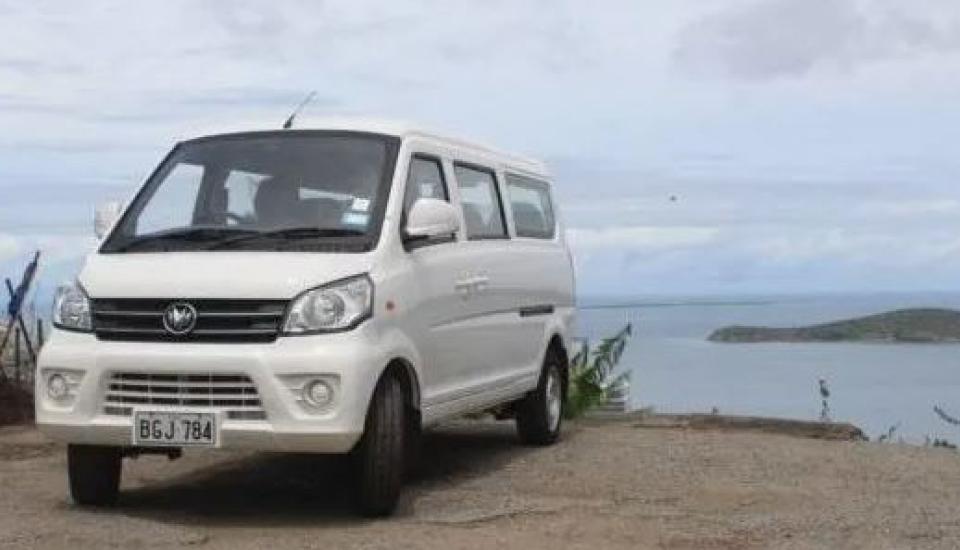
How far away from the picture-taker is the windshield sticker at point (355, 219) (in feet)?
26.1

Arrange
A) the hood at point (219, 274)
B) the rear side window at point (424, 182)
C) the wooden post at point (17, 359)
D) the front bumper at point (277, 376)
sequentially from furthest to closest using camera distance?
1. the wooden post at point (17, 359)
2. the rear side window at point (424, 182)
3. the hood at point (219, 274)
4. the front bumper at point (277, 376)

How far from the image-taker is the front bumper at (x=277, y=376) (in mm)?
7242

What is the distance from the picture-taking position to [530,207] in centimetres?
1105

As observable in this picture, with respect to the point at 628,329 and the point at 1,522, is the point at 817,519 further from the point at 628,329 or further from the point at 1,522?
the point at 628,329

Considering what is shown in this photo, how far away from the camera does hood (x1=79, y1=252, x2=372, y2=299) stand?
7.35 metres

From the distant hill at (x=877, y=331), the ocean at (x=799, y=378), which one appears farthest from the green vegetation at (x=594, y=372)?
the distant hill at (x=877, y=331)

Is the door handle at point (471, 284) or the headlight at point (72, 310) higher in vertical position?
the door handle at point (471, 284)

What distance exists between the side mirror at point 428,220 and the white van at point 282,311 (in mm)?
11

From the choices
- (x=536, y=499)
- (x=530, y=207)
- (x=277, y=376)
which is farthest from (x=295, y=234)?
(x=530, y=207)

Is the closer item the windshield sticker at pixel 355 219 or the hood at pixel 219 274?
the hood at pixel 219 274

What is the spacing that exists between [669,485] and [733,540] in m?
1.74

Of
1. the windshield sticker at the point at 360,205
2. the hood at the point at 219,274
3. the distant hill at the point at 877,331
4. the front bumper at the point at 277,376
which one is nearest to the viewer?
the front bumper at the point at 277,376

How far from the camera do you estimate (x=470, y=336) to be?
9023 mm

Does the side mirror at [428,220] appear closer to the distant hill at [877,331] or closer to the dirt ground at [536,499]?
the dirt ground at [536,499]
